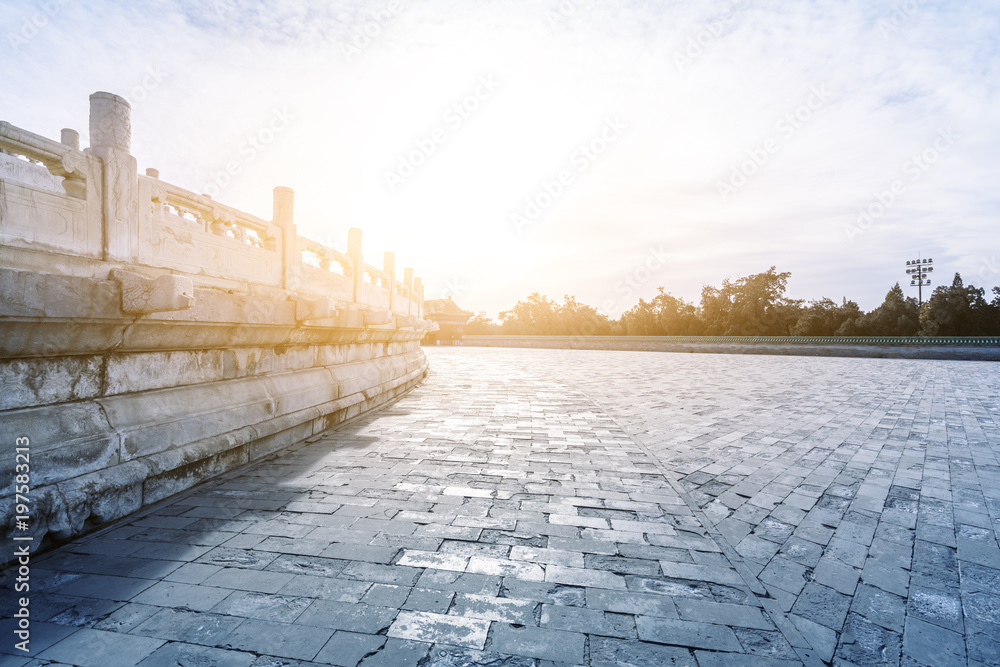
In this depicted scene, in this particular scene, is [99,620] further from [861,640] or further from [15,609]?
[861,640]

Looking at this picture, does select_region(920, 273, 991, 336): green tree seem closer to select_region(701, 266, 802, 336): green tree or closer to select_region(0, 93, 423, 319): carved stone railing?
select_region(701, 266, 802, 336): green tree

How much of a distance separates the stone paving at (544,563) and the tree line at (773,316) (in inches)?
1251

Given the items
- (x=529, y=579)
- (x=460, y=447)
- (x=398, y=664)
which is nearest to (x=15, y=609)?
(x=398, y=664)

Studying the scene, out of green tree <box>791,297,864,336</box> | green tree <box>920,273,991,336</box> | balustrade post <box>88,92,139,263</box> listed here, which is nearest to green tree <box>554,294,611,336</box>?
green tree <box>791,297,864,336</box>

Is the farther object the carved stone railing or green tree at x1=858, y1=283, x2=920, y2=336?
green tree at x1=858, y1=283, x2=920, y2=336

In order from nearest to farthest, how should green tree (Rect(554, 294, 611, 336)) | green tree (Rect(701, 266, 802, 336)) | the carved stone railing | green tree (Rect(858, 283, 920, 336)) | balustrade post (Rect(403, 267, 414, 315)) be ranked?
the carved stone railing, balustrade post (Rect(403, 267, 414, 315)), green tree (Rect(858, 283, 920, 336)), green tree (Rect(701, 266, 802, 336)), green tree (Rect(554, 294, 611, 336))

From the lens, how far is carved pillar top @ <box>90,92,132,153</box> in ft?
11.4

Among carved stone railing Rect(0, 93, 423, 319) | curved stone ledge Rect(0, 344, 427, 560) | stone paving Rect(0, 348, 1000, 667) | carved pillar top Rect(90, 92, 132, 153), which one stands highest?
carved pillar top Rect(90, 92, 132, 153)

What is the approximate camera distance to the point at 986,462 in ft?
14.3

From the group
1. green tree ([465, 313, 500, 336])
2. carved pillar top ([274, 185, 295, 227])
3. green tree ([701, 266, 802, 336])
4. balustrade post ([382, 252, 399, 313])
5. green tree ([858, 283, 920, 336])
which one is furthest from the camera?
green tree ([465, 313, 500, 336])

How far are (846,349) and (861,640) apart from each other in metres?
27.4

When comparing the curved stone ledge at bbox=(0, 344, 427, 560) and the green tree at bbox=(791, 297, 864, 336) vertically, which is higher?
the green tree at bbox=(791, 297, 864, 336)

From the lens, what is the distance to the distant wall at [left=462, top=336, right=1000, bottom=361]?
67.9 feet

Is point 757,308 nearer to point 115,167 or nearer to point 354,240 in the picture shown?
point 354,240
